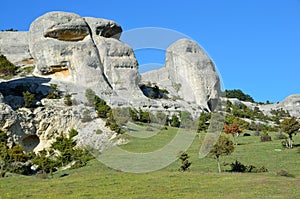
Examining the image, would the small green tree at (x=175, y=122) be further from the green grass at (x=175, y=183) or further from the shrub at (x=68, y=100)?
the green grass at (x=175, y=183)

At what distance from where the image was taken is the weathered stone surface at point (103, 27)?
189ft

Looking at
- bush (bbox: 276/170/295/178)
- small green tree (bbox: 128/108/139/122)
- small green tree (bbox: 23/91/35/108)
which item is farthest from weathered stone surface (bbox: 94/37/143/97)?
bush (bbox: 276/170/295/178)

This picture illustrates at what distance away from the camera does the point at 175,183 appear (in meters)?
20.7

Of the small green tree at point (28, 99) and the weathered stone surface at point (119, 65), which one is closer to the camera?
the small green tree at point (28, 99)

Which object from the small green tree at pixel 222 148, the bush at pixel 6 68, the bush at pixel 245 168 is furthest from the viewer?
the bush at pixel 6 68

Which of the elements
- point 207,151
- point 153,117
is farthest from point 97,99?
point 207,151

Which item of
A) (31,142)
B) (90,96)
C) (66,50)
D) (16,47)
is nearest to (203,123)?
(90,96)

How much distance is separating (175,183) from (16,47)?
5169 cm

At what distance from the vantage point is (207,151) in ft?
96.0

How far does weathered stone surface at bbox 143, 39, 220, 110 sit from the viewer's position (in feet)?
212

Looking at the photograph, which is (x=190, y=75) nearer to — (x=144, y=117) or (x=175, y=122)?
(x=175, y=122)

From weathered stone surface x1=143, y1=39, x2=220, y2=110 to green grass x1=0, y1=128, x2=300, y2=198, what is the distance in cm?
3569

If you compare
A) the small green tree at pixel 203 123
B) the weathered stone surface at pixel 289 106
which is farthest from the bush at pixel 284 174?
the weathered stone surface at pixel 289 106

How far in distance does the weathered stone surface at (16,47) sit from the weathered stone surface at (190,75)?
18.1 m
